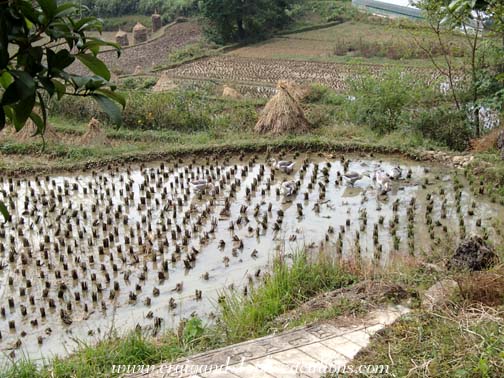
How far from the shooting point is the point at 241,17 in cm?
2592

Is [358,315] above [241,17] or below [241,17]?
below

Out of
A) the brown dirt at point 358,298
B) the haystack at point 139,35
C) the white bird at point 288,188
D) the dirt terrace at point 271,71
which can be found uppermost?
the haystack at point 139,35

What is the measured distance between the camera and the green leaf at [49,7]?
186 cm

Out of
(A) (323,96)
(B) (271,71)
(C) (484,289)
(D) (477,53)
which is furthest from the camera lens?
(B) (271,71)

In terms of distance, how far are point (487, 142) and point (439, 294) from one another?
6.34m

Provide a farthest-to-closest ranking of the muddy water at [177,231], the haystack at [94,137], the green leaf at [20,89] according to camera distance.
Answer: the haystack at [94,137] → the muddy water at [177,231] → the green leaf at [20,89]

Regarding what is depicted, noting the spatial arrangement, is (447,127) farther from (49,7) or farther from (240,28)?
(240,28)

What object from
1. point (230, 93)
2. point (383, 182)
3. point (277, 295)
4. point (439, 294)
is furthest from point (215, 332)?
point (230, 93)

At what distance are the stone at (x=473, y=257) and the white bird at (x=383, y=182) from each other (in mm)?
3416

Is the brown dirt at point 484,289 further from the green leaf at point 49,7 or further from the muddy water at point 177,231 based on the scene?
the green leaf at point 49,7

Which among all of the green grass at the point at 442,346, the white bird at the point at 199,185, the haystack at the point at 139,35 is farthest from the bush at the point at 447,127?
the haystack at the point at 139,35

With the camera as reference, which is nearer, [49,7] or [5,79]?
[49,7]

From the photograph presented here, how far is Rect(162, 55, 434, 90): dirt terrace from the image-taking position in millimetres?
18516

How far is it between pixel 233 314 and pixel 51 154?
7.40 m
